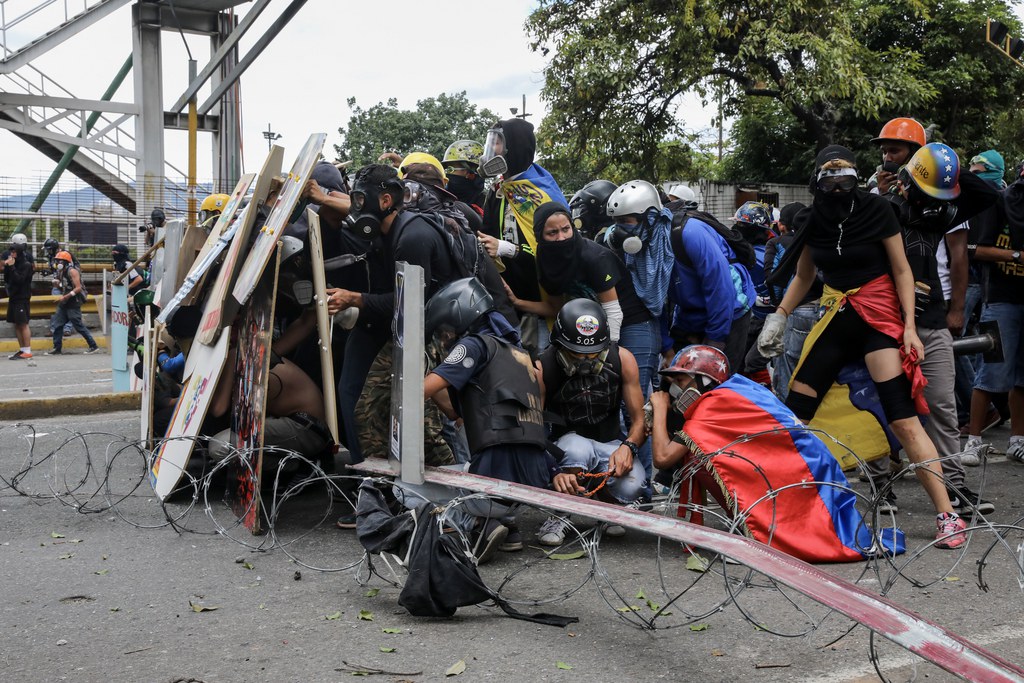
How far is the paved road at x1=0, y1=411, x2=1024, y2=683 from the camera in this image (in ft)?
11.1

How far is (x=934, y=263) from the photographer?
551 centimetres

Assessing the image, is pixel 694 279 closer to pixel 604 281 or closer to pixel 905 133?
pixel 604 281

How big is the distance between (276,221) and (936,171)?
11.2 feet

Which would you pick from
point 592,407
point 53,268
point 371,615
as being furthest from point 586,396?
point 53,268

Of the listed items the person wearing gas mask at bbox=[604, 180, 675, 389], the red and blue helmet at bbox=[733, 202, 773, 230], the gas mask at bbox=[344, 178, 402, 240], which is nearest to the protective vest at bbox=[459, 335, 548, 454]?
the gas mask at bbox=[344, 178, 402, 240]

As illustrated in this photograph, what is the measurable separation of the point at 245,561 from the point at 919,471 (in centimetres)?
319

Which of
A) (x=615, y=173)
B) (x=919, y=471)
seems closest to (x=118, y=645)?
(x=919, y=471)

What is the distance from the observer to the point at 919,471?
15.9 feet

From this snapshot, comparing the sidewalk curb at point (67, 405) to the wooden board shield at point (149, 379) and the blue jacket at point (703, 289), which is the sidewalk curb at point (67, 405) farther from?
the blue jacket at point (703, 289)

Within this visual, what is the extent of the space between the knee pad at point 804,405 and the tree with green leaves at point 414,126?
5101 cm

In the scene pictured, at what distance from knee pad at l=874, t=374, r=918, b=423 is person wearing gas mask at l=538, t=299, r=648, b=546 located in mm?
1175

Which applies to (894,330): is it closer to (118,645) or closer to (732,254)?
(732,254)

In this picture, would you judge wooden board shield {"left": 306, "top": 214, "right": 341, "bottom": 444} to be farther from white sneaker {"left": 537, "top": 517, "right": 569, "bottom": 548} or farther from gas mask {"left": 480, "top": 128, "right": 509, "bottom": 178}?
gas mask {"left": 480, "top": 128, "right": 509, "bottom": 178}

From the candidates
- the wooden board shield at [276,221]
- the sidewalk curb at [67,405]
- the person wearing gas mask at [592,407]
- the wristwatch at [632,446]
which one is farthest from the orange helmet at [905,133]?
the sidewalk curb at [67,405]
